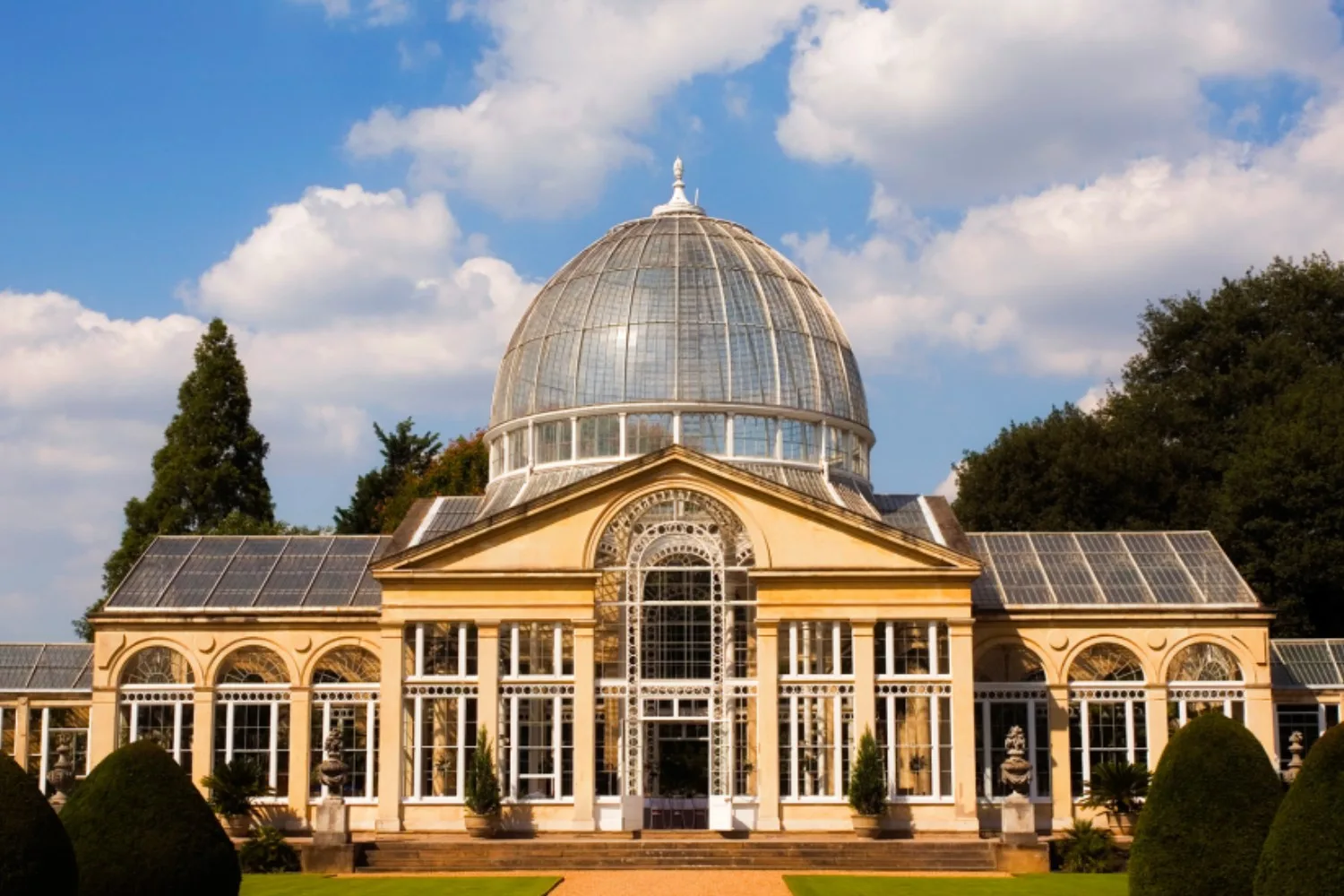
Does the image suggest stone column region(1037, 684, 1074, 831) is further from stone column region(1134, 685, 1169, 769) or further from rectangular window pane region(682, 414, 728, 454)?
rectangular window pane region(682, 414, 728, 454)

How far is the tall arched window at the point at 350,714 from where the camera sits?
4328 cm

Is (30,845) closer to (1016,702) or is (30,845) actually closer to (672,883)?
(672,883)

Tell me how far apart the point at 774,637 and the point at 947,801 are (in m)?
5.50

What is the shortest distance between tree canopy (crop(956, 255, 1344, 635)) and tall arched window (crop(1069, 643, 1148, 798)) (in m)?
15.1

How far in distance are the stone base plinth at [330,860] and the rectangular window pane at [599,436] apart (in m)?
13.3

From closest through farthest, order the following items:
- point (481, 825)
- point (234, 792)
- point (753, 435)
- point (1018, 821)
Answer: point (1018, 821)
point (481, 825)
point (234, 792)
point (753, 435)

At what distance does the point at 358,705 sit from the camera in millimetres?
43844

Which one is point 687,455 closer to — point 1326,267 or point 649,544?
point 649,544

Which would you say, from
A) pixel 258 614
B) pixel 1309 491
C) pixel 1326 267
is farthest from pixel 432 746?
pixel 1326 267

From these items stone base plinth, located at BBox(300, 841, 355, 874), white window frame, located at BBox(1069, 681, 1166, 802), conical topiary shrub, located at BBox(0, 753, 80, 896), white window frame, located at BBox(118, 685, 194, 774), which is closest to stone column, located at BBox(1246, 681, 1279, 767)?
white window frame, located at BBox(1069, 681, 1166, 802)

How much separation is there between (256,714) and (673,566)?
36.5 ft

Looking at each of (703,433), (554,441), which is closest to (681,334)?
(703,433)

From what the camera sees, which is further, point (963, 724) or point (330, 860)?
point (963, 724)

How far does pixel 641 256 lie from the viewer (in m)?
48.6
